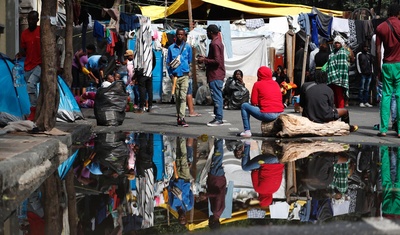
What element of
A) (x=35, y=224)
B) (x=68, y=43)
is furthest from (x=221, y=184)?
(x=68, y=43)

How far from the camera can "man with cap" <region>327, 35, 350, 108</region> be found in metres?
14.9

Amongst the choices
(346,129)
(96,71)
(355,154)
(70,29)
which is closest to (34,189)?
(355,154)

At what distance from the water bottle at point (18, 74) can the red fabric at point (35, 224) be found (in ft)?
24.0

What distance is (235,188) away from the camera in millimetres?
7410

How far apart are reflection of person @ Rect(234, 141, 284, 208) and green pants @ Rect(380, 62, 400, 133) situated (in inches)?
107

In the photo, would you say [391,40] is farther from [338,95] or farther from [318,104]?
[338,95]

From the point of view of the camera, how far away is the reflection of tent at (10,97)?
13.1 meters

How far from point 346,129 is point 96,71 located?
929cm

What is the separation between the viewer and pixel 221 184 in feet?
25.4

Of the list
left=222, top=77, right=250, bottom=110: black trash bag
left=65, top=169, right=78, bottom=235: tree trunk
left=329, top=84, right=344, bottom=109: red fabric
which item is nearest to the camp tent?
left=65, top=169, right=78, bottom=235: tree trunk

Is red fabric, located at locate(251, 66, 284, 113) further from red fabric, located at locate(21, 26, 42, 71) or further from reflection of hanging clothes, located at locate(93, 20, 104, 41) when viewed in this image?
reflection of hanging clothes, located at locate(93, 20, 104, 41)

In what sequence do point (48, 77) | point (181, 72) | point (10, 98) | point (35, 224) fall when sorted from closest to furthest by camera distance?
point (35, 224)
point (48, 77)
point (10, 98)
point (181, 72)

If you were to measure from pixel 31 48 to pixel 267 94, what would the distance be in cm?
399

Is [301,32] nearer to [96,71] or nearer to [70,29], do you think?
[96,71]
